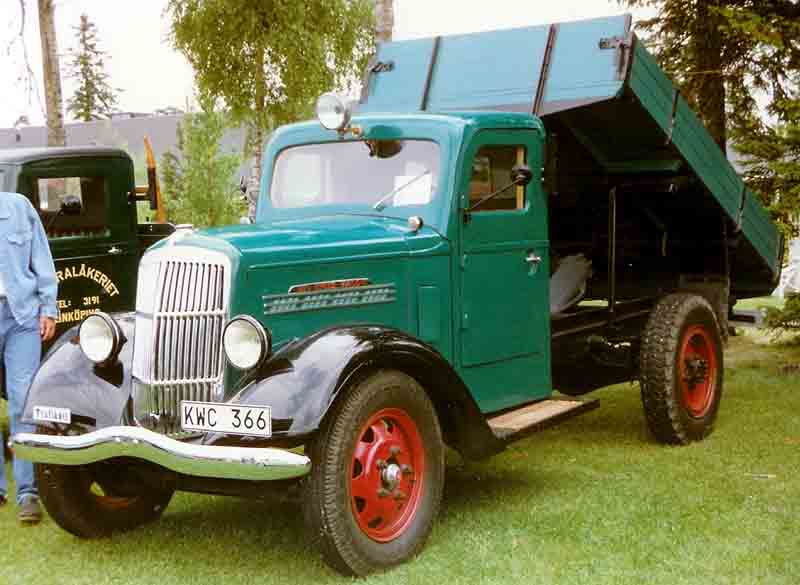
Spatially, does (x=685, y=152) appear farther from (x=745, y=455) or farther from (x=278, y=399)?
(x=278, y=399)

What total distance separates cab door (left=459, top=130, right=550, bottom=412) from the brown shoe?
7.39 ft

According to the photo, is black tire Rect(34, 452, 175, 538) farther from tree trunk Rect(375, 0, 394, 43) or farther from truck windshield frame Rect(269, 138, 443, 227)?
tree trunk Rect(375, 0, 394, 43)

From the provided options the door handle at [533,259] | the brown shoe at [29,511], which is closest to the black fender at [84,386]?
the brown shoe at [29,511]

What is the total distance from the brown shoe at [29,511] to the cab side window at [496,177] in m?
2.67

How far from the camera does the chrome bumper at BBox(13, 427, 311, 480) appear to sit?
4043mm

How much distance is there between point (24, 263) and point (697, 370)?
4.14 meters

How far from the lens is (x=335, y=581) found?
14.5 feet

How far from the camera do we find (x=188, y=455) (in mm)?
4070

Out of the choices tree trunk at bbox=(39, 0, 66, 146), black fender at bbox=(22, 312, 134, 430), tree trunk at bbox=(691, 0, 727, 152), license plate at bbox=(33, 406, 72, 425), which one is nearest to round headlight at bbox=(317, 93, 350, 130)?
black fender at bbox=(22, 312, 134, 430)

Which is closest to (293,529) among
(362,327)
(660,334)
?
(362,327)

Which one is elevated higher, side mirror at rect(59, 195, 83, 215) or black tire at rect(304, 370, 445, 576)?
side mirror at rect(59, 195, 83, 215)

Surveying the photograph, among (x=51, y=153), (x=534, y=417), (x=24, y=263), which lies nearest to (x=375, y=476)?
(x=534, y=417)

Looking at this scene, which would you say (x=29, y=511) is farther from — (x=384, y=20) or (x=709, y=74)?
(x=709, y=74)

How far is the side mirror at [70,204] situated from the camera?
7.39 m
